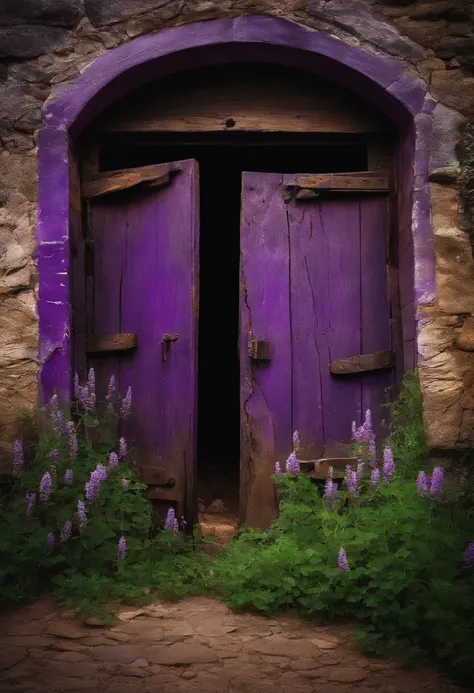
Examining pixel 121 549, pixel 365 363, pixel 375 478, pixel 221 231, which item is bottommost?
pixel 121 549

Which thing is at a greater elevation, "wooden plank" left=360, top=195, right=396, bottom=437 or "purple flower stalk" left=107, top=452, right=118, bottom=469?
"wooden plank" left=360, top=195, right=396, bottom=437

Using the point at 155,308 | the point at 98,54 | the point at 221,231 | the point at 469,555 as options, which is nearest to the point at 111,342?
the point at 155,308

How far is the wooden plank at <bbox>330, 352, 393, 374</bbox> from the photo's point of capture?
4.13m

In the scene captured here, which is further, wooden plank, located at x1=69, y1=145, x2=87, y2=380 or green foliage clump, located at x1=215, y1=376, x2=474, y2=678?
wooden plank, located at x1=69, y1=145, x2=87, y2=380

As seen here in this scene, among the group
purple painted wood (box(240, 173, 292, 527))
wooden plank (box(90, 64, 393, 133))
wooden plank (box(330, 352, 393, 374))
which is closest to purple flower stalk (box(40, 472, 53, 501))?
purple painted wood (box(240, 173, 292, 527))

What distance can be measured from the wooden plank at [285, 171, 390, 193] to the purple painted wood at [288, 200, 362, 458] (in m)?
0.10

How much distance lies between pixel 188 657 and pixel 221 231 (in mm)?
5671

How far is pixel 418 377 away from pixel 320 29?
2.02 m

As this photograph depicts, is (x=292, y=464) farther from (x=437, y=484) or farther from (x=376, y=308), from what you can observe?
(x=376, y=308)

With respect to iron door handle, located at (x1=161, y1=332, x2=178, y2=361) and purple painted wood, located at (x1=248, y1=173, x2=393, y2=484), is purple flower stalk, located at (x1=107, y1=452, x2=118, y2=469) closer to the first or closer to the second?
iron door handle, located at (x1=161, y1=332, x2=178, y2=361)

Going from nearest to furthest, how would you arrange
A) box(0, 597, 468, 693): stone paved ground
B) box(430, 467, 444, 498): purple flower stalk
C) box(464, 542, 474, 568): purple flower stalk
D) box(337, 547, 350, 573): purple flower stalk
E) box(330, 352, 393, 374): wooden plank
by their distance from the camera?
box(0, 597, 468, 693): stone paved ground < box(464, 542, 474, 568): purple flower stalk < box(337, 547, 350, 573): purple flower stalk < box(430, 467, 444, 498): purple flower stalk < box(330, 352, 393, 374): wooden plank

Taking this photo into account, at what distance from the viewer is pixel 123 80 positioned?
13.4ft

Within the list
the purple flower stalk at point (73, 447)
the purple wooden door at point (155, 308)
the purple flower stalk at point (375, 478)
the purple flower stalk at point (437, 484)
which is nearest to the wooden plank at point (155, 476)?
the purple wooden door at point (155, 308)

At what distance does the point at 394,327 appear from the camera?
4.18 meters
